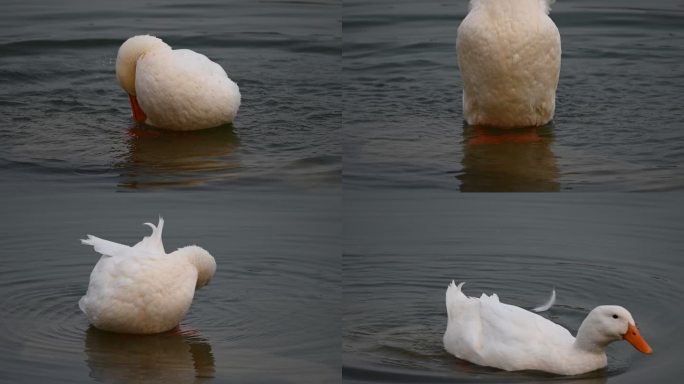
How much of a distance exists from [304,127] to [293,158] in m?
0.60

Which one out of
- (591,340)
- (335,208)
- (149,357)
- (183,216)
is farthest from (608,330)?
(183,216)

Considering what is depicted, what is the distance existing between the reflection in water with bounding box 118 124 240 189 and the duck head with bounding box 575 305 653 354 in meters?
2.42

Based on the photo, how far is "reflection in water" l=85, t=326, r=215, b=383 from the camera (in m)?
6.92

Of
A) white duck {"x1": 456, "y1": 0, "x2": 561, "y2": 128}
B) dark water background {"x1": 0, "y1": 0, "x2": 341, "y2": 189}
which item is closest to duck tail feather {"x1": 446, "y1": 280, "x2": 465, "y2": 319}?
dark water background {"x1": 0, "y1": 0, "x2": 341, "y2": 189}

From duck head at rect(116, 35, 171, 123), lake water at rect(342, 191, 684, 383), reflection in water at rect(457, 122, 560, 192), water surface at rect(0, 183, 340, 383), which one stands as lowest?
lake water at rect(342, 191, 684, 383)

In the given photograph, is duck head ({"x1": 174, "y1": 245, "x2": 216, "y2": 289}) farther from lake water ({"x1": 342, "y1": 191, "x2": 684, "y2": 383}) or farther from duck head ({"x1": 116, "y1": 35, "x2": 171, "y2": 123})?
duck head ({"x1": 116, "y1": 35, "x2": 171, "y2": 123})

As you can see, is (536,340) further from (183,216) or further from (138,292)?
(183,216)

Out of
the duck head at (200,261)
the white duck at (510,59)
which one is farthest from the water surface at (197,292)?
the white duck at (510,59)

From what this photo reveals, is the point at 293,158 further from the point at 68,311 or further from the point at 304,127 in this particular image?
the point at 68,311

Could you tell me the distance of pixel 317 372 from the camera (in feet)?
23.0

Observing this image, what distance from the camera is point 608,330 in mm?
7645

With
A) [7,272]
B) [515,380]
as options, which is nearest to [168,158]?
[7,272]

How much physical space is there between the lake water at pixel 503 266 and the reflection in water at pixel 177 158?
968 mm

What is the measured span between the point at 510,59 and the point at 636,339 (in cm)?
202
